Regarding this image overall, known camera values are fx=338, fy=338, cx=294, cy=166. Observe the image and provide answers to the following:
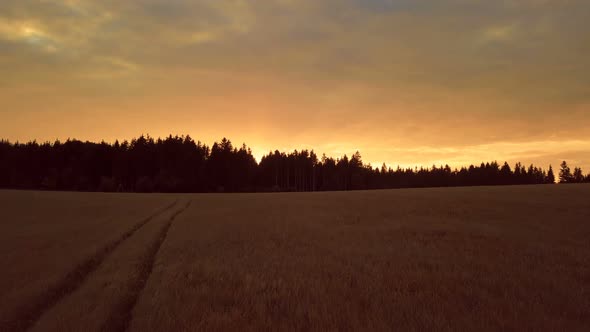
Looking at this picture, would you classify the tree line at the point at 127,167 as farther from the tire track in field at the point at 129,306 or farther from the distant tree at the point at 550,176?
the distant tree at the point at 550,176

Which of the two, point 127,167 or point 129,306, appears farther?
point 127,167

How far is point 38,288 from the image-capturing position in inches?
355

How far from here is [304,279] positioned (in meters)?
8.72

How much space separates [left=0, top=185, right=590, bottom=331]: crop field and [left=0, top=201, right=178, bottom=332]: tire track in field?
0.12ft

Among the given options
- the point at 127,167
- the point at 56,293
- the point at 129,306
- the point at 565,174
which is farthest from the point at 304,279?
the point at 565,174

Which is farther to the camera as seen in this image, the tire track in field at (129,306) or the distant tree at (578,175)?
the distant tree at (578,175)

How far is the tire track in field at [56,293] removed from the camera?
6.98 metres

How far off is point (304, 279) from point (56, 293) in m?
6.56

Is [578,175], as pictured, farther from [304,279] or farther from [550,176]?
[304,279]

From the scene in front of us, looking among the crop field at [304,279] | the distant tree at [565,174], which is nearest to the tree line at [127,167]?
the crop field at [304,279]

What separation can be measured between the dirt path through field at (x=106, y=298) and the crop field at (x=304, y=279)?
0.14 ft

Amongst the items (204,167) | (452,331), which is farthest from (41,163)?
(452,331)

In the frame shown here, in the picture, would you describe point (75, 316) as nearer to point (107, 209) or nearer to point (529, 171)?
point (107, 209)

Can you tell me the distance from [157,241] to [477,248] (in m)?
13.9
